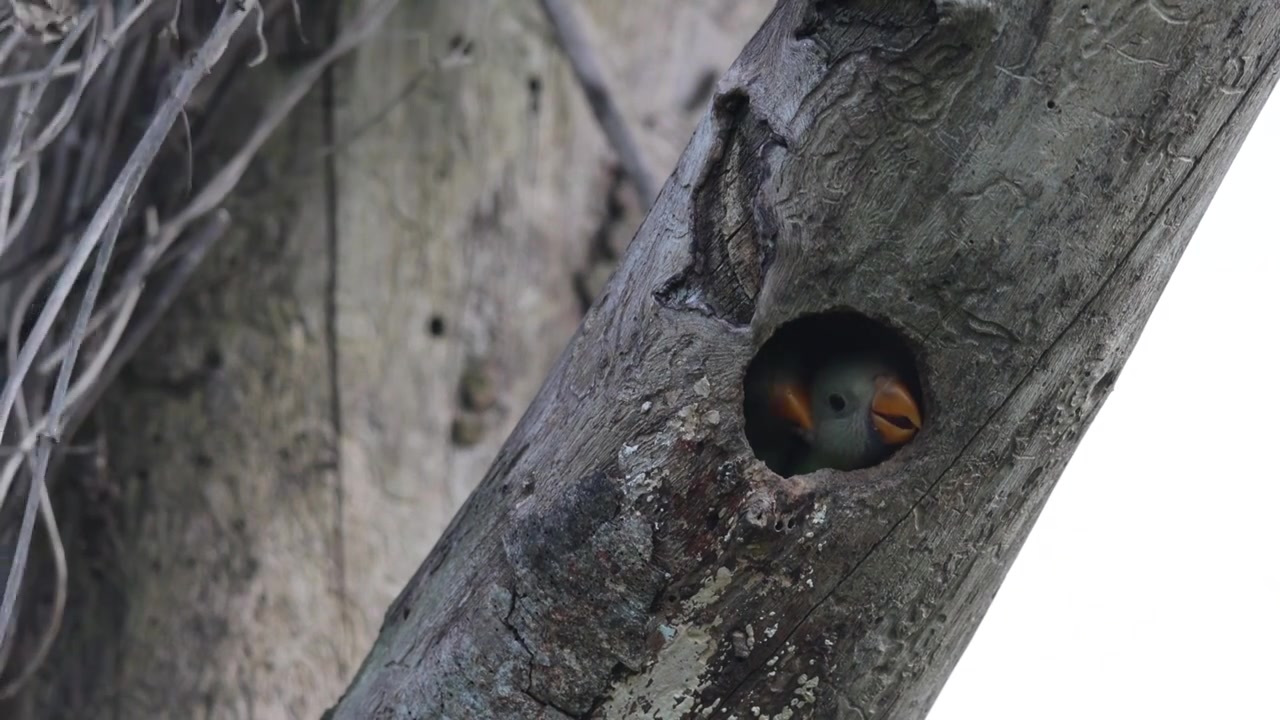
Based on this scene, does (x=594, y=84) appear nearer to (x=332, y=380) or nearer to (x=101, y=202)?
(x=332, y=380)

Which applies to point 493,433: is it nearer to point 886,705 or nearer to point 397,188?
point 397,188

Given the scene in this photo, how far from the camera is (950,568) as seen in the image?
1.09 meters

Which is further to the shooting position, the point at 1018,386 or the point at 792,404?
the point at 792,404

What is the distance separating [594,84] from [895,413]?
1.06 meters

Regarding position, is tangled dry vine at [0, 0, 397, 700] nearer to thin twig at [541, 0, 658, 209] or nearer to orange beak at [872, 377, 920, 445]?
thin twig at [541, 0, 658, 209]

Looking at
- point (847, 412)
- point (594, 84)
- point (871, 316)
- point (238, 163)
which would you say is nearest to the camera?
point (871, 316)

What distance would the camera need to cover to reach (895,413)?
112 cm

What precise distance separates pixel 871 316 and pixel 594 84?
3.57 feet

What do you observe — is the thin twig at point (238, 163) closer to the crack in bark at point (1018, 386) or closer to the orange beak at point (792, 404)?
the orange beak at point (792, 404)

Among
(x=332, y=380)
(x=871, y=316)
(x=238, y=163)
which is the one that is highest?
(x=871, y=316)

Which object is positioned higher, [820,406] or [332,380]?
[820,406]

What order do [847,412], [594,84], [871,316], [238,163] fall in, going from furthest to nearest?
[594,84] → [238,163] → [847,412] → [871,316]

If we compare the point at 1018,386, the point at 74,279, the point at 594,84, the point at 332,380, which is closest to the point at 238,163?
the point at 332,380

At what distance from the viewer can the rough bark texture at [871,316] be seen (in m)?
0.99
